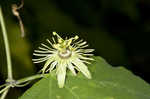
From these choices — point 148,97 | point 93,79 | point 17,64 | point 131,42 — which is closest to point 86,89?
point 93,79

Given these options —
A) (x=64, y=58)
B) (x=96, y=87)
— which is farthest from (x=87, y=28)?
(x=96, y=87)

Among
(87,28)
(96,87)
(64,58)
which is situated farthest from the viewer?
(87,28)

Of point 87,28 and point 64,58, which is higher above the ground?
point 87,28

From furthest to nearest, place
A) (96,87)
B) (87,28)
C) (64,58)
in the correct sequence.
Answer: (87,28)
(64,58)
(96,87)

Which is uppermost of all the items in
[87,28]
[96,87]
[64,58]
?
[87,28]

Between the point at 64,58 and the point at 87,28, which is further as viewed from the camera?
the point at 87,28

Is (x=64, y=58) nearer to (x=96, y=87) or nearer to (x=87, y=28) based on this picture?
(x=96, y=87)

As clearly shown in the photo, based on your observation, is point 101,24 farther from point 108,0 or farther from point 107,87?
point 107,87

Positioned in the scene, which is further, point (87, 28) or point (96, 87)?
point (87, 28)
